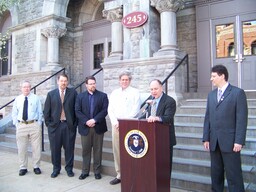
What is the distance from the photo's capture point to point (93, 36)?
11.1m

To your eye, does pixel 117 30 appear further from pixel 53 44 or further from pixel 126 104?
pixel 126 104

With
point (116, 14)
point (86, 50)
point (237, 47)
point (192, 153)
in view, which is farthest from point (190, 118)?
point (86, 50)

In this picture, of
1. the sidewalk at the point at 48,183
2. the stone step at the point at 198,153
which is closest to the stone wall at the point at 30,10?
the sidewalk at the point at 48,183

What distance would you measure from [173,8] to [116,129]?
4288 mm

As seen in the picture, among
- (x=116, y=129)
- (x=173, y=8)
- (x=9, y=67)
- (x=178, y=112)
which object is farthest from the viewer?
(x=9, y=67)

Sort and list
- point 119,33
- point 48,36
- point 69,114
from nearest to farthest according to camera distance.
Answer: point 69,114, point 119,33, point 48,36

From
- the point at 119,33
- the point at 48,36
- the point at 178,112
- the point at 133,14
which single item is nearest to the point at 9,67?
the point at 48,36

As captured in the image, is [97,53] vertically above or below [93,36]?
below

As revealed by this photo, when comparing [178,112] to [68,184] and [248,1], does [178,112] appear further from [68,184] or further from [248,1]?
[248,1]

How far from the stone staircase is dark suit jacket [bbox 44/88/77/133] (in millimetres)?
995

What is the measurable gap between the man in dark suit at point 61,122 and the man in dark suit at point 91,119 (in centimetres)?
26

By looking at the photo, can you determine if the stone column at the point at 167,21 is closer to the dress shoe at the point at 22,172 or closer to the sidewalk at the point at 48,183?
the sidewalk at the point at 48,183

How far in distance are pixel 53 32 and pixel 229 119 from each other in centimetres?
861

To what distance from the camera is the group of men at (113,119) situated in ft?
10.8
